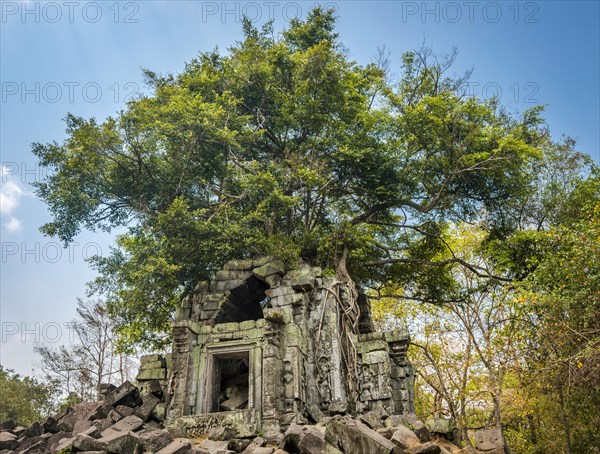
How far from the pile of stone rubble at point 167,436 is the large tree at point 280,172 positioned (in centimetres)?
290

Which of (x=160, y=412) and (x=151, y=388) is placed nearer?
(x=160, y=412)

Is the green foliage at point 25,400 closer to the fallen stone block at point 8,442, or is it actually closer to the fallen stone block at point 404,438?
the fallen stone block at point 8,442

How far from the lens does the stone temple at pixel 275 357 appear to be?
9812 millimetres

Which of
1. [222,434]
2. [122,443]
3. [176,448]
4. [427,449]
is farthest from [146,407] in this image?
[427,449]

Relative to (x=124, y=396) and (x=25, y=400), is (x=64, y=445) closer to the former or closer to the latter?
(x=124, y=396)

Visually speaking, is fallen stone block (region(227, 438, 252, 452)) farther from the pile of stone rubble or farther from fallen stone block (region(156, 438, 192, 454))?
fallen stone block (region(156, 438, 192, 454))

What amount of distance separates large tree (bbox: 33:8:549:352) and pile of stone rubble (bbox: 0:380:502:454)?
2.90m

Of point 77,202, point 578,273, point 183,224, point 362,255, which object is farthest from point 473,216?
point 77,202

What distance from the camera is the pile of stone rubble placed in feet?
21.0

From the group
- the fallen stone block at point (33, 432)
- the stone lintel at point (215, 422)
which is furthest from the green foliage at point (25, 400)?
the stone lintel at point (215, 422)

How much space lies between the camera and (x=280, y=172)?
44.9 feet

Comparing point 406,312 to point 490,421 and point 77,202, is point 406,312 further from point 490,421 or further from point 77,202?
point 77,202

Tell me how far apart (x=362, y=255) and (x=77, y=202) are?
8.31 m

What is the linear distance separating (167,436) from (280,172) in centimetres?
806
